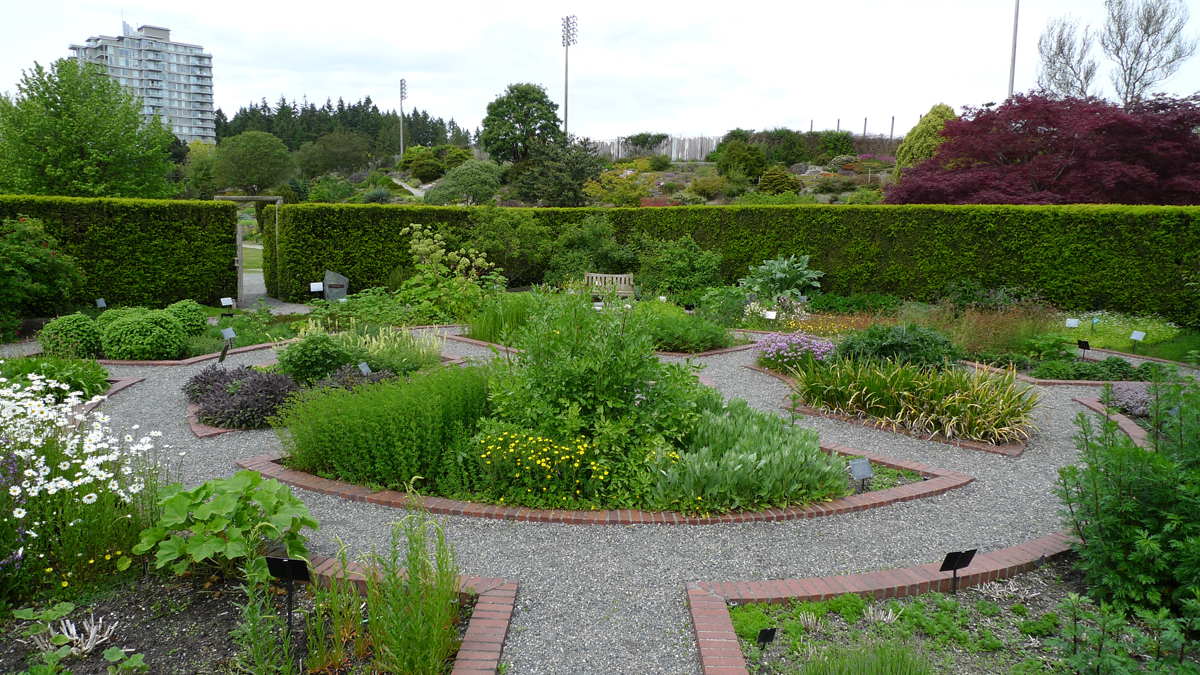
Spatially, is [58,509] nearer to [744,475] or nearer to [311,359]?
[311,359]

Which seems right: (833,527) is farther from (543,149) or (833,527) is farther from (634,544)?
(543,149)

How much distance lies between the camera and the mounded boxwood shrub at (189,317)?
9008 mm

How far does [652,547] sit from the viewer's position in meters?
3.80

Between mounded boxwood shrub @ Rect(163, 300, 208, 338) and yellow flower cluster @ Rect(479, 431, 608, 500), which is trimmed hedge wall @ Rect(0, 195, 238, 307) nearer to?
mounded boxwood shrub @ Rect(163, 300, 208, 338)

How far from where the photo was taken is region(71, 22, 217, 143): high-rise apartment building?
133 m

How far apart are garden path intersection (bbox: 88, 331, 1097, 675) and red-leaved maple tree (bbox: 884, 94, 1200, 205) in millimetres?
10758

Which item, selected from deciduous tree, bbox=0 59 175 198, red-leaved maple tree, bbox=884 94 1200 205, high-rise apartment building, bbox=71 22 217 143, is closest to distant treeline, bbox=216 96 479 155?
deciduous tree, bbox=0 59 175 198

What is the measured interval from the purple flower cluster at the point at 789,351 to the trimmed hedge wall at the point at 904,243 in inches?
242

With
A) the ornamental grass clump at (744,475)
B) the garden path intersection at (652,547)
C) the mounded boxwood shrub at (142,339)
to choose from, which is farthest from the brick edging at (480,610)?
the mounded boxwood shrub at (142,339)

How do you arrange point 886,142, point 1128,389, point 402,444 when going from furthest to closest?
point 886,142
point 1128,389
point 402,444

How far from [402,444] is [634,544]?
5.48ft

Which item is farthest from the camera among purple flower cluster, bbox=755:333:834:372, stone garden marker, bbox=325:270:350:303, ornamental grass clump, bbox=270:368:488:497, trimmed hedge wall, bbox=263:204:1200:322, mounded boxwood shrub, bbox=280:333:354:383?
stone garden marker, bbox=325:270:350:303

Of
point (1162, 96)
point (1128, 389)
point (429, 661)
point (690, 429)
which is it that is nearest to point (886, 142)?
point (1162, 96)

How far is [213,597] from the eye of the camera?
3.18 m
